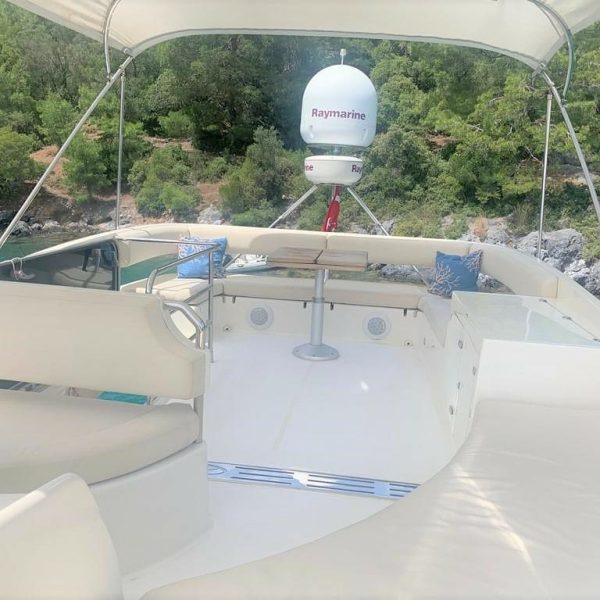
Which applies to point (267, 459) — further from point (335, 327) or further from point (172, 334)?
point (335, 327)

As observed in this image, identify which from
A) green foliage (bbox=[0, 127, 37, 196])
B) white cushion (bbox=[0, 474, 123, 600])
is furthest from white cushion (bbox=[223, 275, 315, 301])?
green foliage (bbox=[0, 127, 37, 196])

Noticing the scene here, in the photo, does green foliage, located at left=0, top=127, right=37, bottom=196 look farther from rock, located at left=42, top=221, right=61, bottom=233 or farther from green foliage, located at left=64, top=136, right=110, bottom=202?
rock, located at left=42, top=221, right=61, bottom=233

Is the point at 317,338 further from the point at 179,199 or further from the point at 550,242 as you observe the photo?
the point at 179,199

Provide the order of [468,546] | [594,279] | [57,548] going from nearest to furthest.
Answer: [57,548] → [468,546] → [594,279]

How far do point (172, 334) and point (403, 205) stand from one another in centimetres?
1347

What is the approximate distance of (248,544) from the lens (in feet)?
5.21

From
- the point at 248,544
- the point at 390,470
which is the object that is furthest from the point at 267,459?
the point at 248,544

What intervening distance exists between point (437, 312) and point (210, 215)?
12979 millimetres

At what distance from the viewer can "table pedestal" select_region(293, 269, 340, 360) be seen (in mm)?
3314

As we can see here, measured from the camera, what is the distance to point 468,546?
1.04m

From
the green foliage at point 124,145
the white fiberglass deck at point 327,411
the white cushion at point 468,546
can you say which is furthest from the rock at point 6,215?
the white cushion at point 468,546

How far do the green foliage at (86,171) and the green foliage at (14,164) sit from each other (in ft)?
3.33

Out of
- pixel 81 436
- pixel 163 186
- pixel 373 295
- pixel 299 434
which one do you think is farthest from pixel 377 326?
pixel 163 186

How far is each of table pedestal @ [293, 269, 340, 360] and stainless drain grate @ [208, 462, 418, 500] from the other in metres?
1.30
